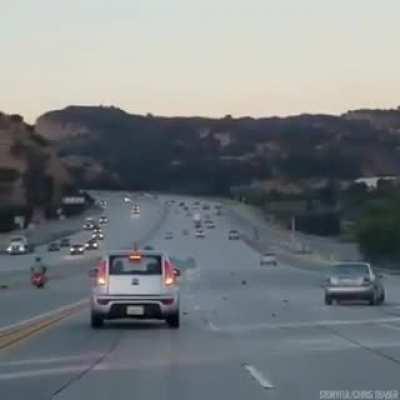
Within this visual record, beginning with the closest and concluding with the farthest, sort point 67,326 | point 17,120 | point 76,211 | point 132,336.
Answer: point 132,336 → point 67,326 → point 17,120 → point 76,211

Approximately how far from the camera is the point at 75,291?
67062mm

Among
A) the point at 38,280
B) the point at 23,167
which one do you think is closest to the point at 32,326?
the point at 38,280

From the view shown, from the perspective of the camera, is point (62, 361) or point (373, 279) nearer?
point (62, 361)

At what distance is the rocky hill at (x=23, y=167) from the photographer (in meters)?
148

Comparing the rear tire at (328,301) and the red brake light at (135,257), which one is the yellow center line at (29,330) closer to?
the red brake light at (135,257)

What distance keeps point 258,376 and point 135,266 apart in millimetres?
13905

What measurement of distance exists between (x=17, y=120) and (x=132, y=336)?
425 ft

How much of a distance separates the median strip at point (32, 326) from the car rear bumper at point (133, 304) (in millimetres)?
1412

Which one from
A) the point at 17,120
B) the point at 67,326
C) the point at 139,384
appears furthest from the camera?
the point at 17,120

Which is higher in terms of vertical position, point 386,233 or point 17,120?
point 17,120

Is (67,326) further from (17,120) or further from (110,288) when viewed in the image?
(17,120)

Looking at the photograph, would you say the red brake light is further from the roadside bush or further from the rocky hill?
the rocky hill

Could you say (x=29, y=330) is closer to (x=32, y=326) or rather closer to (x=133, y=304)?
(x=32, y=326)

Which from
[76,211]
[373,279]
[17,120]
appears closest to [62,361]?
[373,279]
